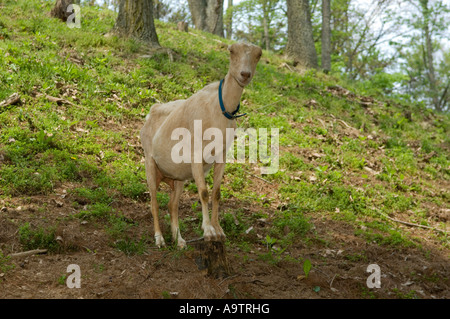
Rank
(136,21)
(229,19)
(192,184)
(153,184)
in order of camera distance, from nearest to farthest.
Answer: (153,184)
(192,184)
(136,21)
(229,19)

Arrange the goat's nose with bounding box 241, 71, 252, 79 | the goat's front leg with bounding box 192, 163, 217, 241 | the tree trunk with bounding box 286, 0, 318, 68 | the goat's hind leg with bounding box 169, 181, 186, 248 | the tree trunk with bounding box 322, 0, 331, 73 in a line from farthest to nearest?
the tree trunk with bounding box 322, 0, 331, 73, the tree trunk with bounding box 286, 0, 318, 68, the goat's hind leg with bounding box 169, 181, 186, 248, the goat's front leg with bounding box 192, 163, 217, 241, the goat's nose with bounding box 241, 71, 252, 79

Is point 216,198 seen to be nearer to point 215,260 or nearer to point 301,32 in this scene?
point 215,260

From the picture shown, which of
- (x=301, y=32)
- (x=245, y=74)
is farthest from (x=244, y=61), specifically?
(x=301, y=32)

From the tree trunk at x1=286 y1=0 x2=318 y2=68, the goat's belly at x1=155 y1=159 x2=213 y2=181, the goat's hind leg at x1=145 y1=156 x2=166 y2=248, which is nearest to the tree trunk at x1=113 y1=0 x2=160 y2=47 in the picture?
the tree trunk at x1=286 y1=0 x2=318 y2=68

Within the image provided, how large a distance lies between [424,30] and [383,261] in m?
25.2

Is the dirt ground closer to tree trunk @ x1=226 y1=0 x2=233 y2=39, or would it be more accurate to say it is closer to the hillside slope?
the hillside slope

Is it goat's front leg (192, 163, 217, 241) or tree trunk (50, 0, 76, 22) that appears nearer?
goat's front leg (192, 163, 217, 241)

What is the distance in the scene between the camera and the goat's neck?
502 cm

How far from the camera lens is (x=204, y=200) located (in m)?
5.12

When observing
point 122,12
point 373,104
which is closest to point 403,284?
point 373,104

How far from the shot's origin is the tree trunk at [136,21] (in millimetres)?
12312

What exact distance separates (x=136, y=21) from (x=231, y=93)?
8.58 meters

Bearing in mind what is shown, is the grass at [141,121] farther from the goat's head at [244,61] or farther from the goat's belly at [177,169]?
the goat's head at [244,61]

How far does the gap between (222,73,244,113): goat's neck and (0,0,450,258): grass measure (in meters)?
2.17
